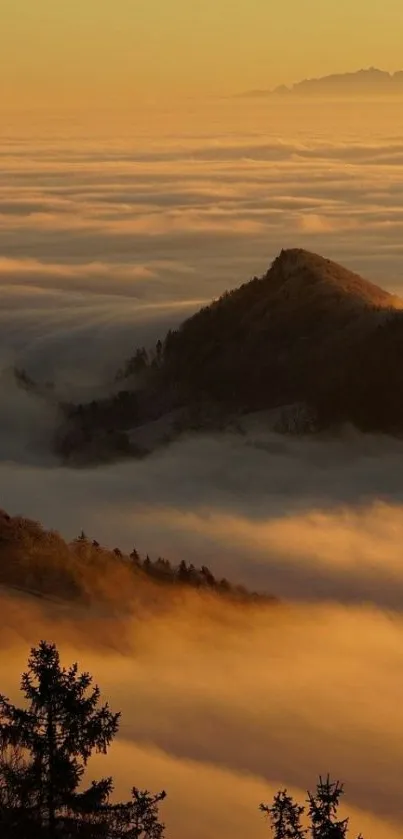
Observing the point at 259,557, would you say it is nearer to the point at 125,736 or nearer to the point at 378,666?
the point at 378,666

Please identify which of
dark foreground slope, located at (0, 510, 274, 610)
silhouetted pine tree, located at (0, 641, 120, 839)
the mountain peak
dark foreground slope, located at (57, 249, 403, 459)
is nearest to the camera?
silhouetted pine tree, located at (0, 641, 120, 839)

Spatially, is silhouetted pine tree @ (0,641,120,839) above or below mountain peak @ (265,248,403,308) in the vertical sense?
below

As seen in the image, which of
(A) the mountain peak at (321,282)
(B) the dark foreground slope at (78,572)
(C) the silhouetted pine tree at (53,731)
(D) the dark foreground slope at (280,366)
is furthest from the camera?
(A) the mountain peak at (321,282)

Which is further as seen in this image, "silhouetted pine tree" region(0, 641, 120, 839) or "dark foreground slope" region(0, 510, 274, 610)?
"dark foreground slope" region(0, 510, 274, 610)

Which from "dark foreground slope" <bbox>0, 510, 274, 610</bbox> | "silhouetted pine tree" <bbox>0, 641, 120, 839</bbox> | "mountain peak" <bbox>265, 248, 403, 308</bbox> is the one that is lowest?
"silhouetted pine tree" <bbox>0, 641, 120, 839</bbox>

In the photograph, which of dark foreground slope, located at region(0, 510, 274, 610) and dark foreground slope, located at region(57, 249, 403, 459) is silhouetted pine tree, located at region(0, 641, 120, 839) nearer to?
dark foreground slope, located at region(0, 510, 274, 610)

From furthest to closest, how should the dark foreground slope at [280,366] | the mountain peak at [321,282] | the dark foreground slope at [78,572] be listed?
the mountain peak at [321,282] < the dark foreground slope at [280,366] < the dark foreground slope at [78,572]

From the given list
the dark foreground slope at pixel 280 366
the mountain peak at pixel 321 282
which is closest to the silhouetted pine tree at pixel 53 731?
the dark foreground slope at pixel 280 366

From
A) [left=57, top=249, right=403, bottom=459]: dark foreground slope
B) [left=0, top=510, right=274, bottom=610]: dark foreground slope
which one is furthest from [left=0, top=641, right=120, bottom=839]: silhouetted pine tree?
[left=57, top=249, right=403, bottom=459]: dark foreground slope

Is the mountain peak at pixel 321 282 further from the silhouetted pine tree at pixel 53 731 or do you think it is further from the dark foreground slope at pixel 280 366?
the silhouetted pine tree at pixel 53 731

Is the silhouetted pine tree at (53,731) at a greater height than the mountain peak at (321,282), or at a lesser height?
lesser
